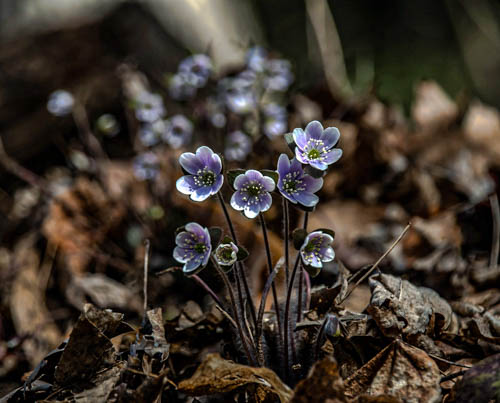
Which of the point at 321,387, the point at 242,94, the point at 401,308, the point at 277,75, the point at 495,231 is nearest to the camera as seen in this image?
the point at 321,387

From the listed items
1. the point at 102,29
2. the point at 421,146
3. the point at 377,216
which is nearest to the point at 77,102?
the point at 102,29

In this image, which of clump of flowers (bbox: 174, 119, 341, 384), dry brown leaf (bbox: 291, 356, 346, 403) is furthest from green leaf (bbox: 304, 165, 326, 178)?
dry brown leaf (bbox: 291, 356, 346, 403)

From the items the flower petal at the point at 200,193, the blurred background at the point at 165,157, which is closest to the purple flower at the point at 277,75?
the blurred background at the point at 165,157

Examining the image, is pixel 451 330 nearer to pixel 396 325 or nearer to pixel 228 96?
pixel 396 325

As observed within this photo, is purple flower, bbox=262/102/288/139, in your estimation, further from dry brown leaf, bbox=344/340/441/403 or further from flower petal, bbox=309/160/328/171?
dry brown leaf, bbox=344/340/441/403

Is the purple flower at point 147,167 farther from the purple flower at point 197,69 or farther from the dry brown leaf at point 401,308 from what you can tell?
the dry brown leaf at point 401,308

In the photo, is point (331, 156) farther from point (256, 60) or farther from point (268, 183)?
point (256, 60)

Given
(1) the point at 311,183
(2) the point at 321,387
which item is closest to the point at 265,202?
(1) the point at 311,183
